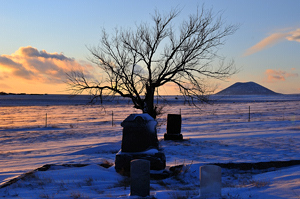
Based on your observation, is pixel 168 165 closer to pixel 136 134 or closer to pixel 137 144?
pixel 137 144

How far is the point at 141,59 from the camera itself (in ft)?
41.1

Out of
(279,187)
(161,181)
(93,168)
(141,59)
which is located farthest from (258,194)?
(141,59)

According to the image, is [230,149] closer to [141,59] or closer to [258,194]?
[141,59]

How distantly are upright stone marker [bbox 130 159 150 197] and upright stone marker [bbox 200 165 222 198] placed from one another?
3.78 ft

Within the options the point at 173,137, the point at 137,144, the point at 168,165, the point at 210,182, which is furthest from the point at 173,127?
the point at 210,182

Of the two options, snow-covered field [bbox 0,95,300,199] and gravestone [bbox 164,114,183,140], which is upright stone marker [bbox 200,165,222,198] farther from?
gravestone [bbox 164,114,183,140]

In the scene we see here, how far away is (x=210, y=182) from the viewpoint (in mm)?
5410

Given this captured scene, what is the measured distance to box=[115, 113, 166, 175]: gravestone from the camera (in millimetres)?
8336

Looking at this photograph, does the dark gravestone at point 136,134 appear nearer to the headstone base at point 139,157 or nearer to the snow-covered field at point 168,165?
the headstone base at point 139,157

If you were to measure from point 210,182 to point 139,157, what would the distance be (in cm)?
334

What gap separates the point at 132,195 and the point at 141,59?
7.85m

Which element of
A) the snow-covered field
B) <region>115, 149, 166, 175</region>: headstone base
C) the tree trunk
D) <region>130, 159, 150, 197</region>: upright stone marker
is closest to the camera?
<region>130, 159, 150, 197</region>: upright stone marker

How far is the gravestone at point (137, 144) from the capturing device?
834cm

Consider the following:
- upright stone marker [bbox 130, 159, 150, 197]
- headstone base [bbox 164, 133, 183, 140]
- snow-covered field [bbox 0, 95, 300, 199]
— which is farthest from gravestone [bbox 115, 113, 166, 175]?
headstone base [bbox 164, 133, 183, 140]
